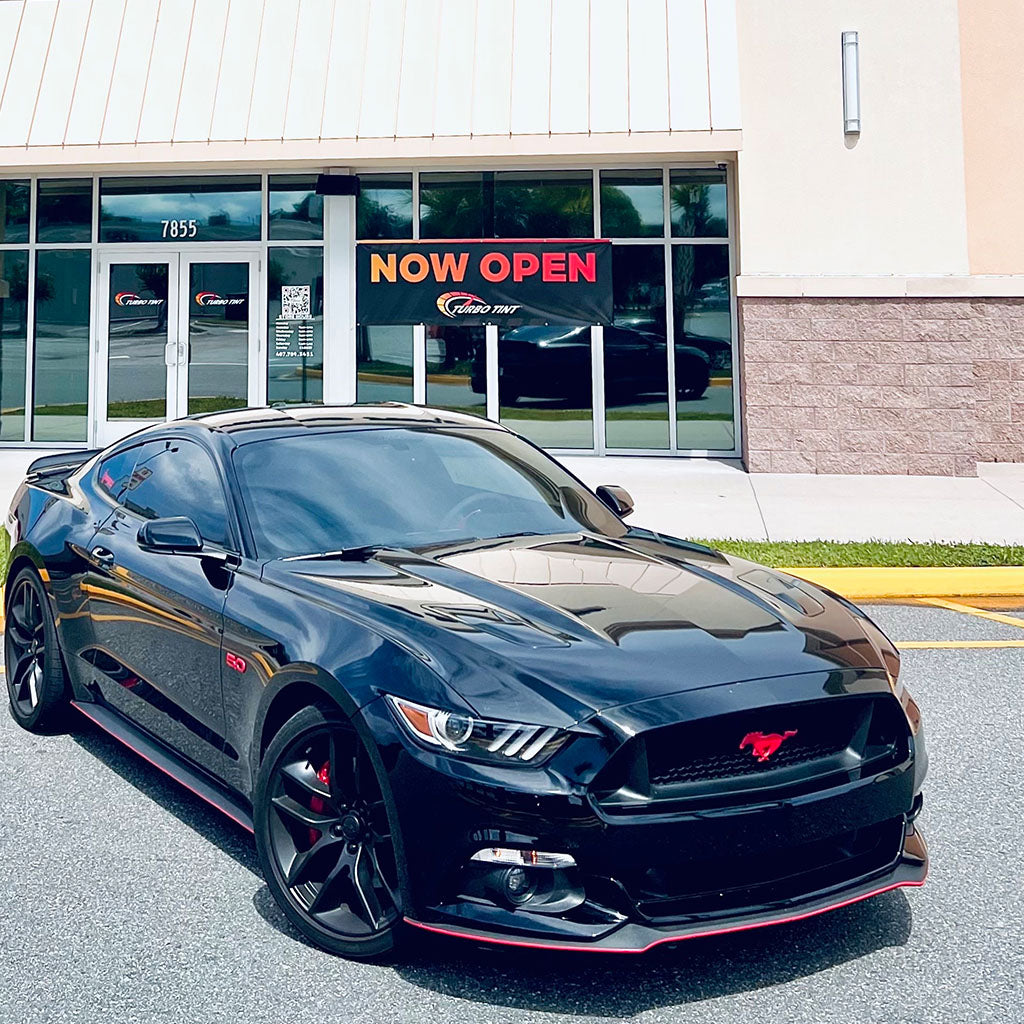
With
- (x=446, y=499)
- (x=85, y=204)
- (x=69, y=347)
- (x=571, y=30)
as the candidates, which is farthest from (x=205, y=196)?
(x=446, y=499)

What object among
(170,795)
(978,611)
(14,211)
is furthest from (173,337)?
(170,795)

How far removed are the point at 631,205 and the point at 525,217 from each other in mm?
1341

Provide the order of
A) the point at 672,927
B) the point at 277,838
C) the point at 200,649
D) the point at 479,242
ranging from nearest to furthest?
1. the point at 672,927
2. the point at 277,838
3. the point at 200,649
4. the point at 479,242

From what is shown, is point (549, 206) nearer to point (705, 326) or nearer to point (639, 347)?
point (639, 347)

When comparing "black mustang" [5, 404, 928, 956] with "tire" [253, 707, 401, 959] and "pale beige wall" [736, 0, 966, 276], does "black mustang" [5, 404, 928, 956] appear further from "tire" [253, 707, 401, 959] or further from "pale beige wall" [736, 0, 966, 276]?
A: "pale beige wall" [736, 0, 966, 276]

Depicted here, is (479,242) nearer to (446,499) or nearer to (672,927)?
(446,499)

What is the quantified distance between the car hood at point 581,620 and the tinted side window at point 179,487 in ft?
1.83

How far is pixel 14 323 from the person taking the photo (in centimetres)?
1747

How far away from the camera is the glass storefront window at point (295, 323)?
16.7m

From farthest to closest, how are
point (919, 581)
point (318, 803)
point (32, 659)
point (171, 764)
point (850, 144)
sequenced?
point (850, 144), point (919, 581), point (32, 659), point (171, 764), point (318, 803)

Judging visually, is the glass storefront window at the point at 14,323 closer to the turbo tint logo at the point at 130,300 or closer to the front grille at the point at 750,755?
the turbo tint logo at the point at 130,300

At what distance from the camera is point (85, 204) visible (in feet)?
56.7

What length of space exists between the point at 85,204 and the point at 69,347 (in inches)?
75.7

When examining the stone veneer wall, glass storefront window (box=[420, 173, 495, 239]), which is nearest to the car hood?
the stone veneer wall
